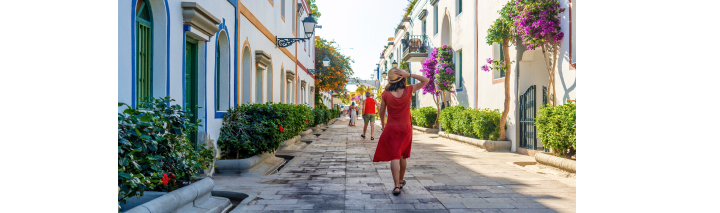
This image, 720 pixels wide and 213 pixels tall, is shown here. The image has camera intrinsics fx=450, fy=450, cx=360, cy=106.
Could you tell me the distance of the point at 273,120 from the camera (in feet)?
24.5

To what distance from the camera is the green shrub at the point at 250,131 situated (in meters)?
7.05

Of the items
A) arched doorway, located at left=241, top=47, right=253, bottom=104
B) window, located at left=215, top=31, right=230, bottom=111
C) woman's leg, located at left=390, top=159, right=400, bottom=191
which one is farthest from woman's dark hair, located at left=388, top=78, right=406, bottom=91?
arched doorway, located at left=241, top=47, right=253, bottom=104

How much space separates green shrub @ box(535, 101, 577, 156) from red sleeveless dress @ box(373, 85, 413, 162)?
2.64 m

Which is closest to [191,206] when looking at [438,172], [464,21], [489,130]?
[438,172]

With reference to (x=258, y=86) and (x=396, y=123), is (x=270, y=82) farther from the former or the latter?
(x=396, y=123)

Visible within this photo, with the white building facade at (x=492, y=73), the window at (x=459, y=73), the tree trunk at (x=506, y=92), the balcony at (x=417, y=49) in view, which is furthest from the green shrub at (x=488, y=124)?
the balcony at (x=417, y=49)

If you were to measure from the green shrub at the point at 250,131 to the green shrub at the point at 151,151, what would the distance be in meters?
2.01

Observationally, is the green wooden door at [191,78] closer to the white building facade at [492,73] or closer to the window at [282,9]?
the white building facade at [492,73]

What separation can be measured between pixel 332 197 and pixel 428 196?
1.10 metres

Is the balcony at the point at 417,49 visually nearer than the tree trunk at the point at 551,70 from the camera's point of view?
No

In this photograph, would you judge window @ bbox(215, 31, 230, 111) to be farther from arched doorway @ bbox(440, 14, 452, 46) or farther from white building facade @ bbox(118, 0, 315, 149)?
arched doorway @ bbox(440, 14, 452, 46)

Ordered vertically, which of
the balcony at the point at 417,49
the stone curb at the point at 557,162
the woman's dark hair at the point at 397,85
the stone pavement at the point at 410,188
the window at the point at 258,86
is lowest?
the stone pavement at the point at 410,188
